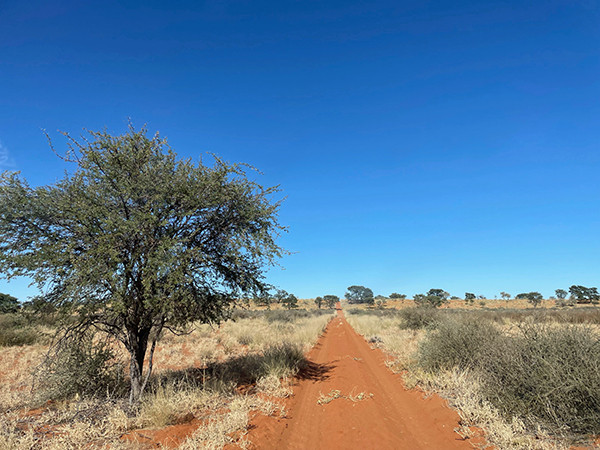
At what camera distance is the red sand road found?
21.8ft

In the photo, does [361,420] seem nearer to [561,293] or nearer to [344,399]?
[344,399]

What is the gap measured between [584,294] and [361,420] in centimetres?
9815

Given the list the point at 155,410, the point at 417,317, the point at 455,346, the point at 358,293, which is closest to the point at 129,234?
the point at 155,410

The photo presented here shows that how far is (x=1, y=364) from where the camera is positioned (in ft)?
46.1

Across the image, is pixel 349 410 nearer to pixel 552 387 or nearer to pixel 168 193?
pixel 552 387

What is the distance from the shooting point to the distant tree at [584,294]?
74.8 m

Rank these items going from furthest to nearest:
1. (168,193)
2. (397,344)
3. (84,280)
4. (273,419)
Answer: (397,344) < (168,193) < (273,419) < (84,280)

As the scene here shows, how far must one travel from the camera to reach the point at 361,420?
7.88m

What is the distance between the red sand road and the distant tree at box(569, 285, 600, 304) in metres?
91.9

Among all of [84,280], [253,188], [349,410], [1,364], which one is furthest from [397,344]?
[1,364]

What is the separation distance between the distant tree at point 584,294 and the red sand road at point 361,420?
91.9 meters

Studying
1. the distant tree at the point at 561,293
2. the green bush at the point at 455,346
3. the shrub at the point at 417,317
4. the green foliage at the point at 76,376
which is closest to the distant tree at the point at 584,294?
the distant tree at the point at 561,293

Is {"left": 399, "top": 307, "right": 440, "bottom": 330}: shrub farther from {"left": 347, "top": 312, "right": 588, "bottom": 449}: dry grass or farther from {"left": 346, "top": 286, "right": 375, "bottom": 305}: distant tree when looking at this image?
{"left": 346, "top": 286, "right": 375, "bottom": 305}: distant tree

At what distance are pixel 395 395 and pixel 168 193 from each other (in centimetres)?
925
